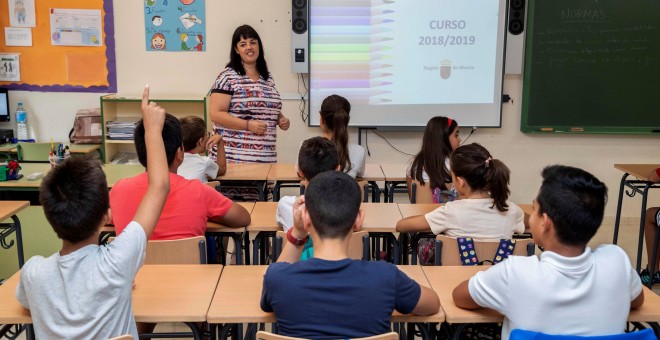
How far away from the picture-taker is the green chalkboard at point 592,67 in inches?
217

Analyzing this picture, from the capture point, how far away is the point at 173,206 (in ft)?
8.43

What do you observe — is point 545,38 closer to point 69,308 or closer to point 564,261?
point 564,261

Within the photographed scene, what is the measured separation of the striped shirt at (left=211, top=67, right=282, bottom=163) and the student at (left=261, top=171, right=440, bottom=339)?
265cm

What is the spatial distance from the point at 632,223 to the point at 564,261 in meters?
4.74

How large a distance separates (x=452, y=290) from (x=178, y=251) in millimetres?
1033

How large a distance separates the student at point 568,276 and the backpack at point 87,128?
15.2 feet

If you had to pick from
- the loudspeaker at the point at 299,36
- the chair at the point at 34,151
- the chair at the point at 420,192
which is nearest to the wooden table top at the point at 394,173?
the chair at the point at 420,192

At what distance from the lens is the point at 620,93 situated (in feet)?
18.6

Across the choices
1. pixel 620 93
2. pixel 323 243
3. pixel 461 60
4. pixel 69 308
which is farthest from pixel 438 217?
pixel 620 93

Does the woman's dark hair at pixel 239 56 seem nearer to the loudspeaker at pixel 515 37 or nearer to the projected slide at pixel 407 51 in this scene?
the projected slide at pixel 407 51

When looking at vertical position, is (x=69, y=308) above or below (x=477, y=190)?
below

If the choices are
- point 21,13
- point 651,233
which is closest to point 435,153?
point 651,233

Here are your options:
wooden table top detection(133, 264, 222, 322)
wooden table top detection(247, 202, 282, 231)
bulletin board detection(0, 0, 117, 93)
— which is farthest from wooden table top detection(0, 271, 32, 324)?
bulletin board detection(0, 0, 117, 93)

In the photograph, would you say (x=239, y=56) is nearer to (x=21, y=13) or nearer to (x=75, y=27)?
(x=75, y=27)
